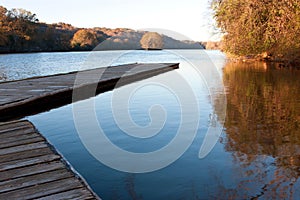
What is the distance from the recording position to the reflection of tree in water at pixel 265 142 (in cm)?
461

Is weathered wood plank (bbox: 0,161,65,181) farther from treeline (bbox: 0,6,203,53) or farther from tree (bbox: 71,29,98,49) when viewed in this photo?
tree (bbox: 71,29,98,49)

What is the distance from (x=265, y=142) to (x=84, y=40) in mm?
108591

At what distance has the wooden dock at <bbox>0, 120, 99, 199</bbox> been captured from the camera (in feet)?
11.4

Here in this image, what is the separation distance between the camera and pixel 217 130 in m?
7.79

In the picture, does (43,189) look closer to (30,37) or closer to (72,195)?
(72,195)

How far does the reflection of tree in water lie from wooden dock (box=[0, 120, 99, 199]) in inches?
89.7

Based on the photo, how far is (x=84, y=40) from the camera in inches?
4306

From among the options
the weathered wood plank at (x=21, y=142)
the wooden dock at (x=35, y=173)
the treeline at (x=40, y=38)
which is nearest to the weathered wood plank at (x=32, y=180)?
the wooden dock at (x=35, y=173)

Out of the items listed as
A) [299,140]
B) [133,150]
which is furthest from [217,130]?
[133,150]

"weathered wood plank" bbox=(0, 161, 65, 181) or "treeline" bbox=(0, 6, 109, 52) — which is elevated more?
"treeline" bbox=(0, 6, 109, 52)

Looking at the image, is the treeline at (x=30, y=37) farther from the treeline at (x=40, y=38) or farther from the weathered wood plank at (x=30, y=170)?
the weathered wood plank at (x=30, y=170)

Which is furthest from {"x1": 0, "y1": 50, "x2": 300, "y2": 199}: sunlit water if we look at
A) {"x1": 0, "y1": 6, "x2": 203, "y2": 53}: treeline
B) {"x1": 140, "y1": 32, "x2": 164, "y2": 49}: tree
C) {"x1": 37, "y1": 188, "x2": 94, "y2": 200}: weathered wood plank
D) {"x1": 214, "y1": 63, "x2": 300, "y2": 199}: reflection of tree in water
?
{"x1": 0, "y1": 6, "x2": 203, "y2": 53}: treeline

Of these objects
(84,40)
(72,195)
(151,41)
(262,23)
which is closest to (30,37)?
(84,40)

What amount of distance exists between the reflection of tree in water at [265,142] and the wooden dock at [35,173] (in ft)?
7.48
